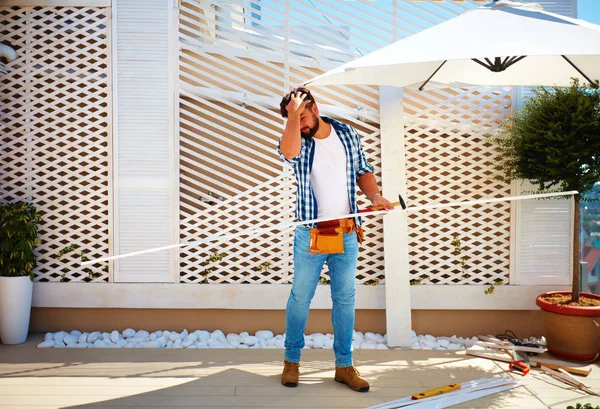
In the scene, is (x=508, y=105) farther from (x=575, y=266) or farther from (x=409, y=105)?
(x=575, y=266)

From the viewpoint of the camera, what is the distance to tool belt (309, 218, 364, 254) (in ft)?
9.53

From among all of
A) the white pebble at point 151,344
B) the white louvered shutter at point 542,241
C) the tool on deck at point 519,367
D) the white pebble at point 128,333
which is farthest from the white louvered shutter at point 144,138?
the white louvered shutter at point 542,241

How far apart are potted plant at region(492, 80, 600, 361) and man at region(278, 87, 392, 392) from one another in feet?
4.06

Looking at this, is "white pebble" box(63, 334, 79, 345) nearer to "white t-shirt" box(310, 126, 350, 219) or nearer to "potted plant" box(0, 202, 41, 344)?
"potted plant" box(0, 202, 41, 344)

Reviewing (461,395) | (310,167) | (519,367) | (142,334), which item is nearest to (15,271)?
(142,334)

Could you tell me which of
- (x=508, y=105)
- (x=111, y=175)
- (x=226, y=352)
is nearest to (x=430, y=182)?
(x=508, y=105)

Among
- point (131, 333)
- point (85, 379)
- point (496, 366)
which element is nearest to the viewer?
point (85, 379)

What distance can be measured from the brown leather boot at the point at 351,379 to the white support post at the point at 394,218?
964 millimetres

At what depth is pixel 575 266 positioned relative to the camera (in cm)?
383

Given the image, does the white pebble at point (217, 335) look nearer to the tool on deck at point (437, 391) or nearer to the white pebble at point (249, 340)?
the white pebble at point (249, 340)

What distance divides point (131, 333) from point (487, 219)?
2.74 metres

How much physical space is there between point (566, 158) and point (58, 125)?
3469 millimetres

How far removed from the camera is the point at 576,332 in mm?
3621

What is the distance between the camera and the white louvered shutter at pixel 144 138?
4133mm
